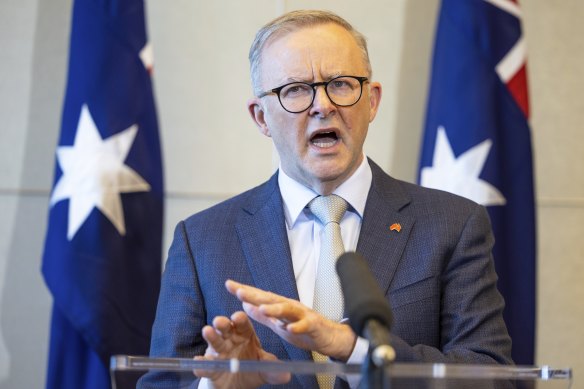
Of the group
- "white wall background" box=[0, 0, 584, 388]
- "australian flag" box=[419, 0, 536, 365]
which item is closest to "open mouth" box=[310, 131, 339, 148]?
"australian flag" box=[419, 0, 536, 365]

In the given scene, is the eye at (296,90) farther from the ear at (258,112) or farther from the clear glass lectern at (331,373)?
the clear glass lectern at (331,373)

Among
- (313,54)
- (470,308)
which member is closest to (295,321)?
(470,308)

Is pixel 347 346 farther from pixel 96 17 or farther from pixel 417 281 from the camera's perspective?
pixel 96 17

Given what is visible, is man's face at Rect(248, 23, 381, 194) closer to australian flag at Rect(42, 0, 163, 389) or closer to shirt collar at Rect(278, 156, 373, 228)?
shirt collar at Rect(278, 156, 373, 228)

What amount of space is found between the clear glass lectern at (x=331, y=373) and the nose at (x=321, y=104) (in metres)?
0.85

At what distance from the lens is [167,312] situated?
7.24ft

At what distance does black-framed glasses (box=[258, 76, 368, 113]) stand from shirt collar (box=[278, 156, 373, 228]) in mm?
239

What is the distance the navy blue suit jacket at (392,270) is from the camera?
6.86ft

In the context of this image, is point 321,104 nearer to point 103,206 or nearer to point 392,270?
point 392,270

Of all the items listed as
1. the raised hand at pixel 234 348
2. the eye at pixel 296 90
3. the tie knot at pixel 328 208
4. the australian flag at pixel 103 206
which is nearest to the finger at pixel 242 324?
the raised hand at pixel 234 348

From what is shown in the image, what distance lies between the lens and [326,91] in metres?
2.21

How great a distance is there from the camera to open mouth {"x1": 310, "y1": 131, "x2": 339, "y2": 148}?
2230 millimetres

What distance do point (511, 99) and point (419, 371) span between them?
264 cm

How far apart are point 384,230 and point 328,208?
167 mm
